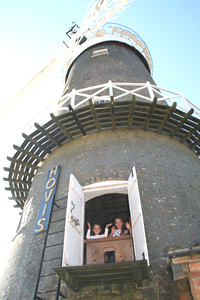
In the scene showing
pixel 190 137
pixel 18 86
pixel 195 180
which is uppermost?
pixel 18 86

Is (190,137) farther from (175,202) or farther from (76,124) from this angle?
(76,124)

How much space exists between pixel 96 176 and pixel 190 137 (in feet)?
15.8

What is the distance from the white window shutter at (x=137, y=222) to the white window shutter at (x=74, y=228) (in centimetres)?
165

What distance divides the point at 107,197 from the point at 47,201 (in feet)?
15.8

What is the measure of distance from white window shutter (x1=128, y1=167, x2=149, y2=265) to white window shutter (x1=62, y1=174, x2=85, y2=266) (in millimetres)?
1653

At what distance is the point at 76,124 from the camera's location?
35.2ft

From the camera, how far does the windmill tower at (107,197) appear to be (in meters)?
6.35

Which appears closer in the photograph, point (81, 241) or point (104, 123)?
point (81, 241)

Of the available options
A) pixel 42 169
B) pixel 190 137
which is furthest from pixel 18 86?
pixel 190 137

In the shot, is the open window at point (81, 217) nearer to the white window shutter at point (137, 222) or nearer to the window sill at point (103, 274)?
the white window shutter at point (137, 222)

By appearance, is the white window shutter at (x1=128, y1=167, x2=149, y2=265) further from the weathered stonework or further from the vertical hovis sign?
the vertical hovis sign

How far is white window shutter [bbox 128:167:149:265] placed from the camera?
6.67 metres

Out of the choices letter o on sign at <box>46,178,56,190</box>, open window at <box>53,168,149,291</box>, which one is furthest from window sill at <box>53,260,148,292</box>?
letter o on sign at <box>46,178,56,190</box>

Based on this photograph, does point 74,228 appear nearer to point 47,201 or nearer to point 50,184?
point 47,201
